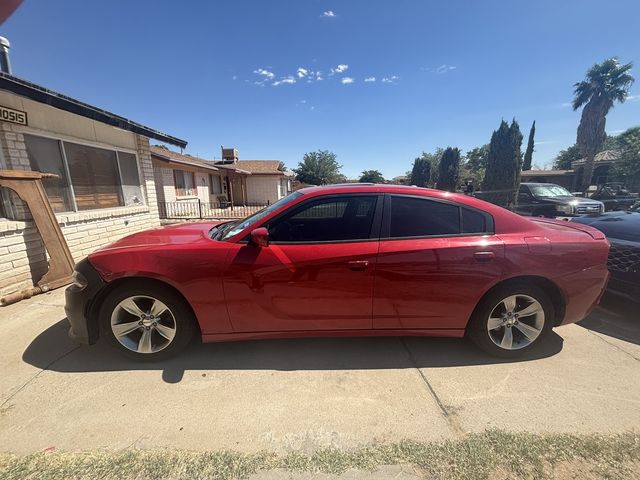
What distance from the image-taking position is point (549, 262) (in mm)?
2551

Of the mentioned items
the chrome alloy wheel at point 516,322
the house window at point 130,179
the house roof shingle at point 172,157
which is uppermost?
the house roof shingle at point 172,157

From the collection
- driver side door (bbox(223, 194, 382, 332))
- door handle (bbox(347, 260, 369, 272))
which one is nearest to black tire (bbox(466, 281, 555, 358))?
driver side door (bbox(223, 194, 382, 332))

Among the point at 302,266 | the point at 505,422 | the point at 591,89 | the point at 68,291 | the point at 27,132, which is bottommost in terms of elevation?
the point at 505,422

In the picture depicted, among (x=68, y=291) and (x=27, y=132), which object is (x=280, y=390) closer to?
(x=68, y=291)

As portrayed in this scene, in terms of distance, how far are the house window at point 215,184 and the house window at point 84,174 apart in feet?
48.7

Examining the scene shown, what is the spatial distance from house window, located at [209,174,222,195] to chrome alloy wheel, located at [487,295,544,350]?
21.3m

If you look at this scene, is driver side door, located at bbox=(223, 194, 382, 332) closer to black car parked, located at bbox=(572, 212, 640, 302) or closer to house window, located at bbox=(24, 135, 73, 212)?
black car parked, located at bbox=(572, 212, 640, 302)

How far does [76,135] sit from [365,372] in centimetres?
660

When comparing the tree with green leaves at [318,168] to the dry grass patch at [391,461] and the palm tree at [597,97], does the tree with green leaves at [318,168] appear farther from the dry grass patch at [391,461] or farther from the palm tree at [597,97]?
the dry grass patch at [391,461]

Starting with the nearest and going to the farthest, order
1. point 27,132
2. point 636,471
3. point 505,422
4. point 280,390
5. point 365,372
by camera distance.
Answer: point 636,471, point 505,422, point 280,390, point 365,372, point 27,132

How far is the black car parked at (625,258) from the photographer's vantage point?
324cm

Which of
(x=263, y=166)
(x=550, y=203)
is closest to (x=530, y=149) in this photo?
(x=263, y=166)

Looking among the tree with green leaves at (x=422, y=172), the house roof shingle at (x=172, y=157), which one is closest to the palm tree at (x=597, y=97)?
the tree with green leaves at (x=422, y=172)

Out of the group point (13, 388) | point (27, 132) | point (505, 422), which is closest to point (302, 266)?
point (505, 422)
